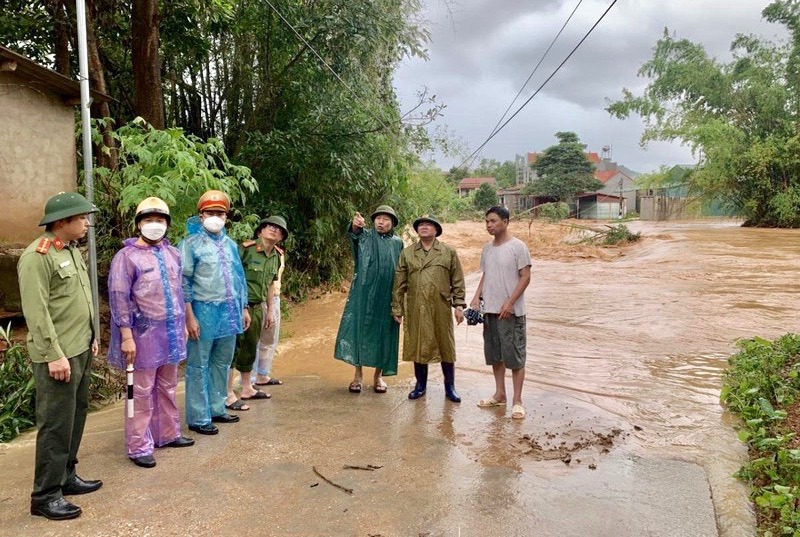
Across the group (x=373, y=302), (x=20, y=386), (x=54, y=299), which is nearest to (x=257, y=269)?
(x=373, y=302)

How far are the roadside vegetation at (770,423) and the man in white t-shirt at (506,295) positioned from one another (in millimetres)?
1686

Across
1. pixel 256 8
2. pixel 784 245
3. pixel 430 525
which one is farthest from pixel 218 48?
pixel 784 245

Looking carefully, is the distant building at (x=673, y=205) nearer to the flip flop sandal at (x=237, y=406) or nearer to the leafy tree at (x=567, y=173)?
the leafy tree at (x=567, y=173)

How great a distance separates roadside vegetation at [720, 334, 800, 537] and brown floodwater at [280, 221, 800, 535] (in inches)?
4.9

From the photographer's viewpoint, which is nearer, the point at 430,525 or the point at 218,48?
the point at 430,525

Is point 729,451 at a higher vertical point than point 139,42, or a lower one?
lower

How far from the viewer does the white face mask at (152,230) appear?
3.65m

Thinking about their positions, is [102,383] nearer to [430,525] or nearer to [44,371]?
[44,371]

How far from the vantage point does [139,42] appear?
757cm

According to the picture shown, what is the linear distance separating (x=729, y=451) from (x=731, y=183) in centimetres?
2891

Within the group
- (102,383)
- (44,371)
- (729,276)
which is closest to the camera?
(44,371)

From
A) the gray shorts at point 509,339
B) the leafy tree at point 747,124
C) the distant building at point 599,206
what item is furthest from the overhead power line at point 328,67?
the distant building at point 599,206

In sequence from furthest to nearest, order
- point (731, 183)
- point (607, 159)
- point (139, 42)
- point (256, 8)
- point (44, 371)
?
point (607, 159)
point (731, 183)
point (256, 8)
point (139, 42)
point (44, 371)

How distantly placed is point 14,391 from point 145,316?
6.33 feet
